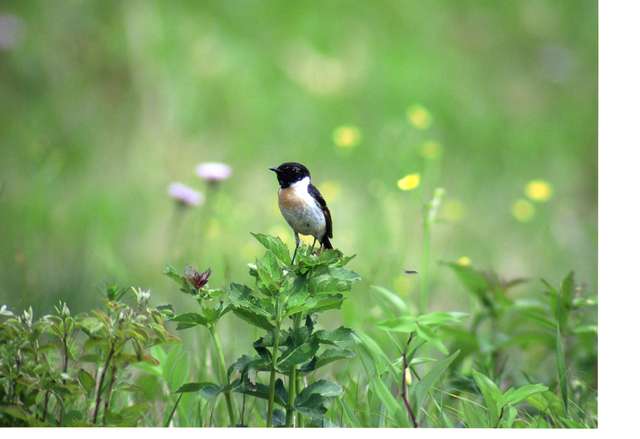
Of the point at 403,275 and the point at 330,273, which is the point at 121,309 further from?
the point at 403,275

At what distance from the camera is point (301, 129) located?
13.8 feet

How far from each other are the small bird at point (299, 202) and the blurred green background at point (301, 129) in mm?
1029

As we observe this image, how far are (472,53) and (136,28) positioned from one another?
1652mm

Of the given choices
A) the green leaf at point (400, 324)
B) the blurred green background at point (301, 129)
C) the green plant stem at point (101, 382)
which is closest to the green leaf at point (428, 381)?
the green leaf at point (400, 324)

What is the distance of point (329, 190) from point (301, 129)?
2.27 feet

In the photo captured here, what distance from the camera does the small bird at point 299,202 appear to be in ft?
6.56

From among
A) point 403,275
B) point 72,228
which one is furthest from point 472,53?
point 72,228

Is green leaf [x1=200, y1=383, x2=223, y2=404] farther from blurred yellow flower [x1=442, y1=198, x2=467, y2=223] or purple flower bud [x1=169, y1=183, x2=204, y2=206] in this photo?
blurred yellow flower [x1=442, y1=198, x2=467, y2=223]

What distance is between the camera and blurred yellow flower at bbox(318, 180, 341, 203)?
355 centimetres

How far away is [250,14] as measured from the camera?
4602mm

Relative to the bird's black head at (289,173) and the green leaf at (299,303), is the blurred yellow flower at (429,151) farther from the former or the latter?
the green leaf at (299,303)

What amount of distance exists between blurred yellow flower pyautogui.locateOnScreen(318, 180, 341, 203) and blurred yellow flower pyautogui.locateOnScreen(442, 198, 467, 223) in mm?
434

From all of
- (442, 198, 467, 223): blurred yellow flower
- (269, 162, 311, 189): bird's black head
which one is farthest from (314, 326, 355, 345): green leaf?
(442, 198, 467, 223): blurred yellow flower

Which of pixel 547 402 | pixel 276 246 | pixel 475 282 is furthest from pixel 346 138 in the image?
pixel 276 246
